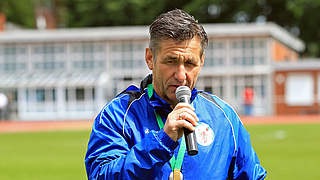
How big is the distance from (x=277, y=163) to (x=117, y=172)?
10.4 m

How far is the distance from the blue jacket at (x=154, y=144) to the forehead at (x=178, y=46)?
0.24 m

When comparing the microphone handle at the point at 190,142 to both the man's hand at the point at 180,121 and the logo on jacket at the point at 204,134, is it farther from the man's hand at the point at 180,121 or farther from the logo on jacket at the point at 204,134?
the logo on jacket at the point at 204,134

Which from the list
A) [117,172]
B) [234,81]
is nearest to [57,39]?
[234,81]

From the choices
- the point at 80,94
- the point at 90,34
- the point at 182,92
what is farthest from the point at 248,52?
the point at 182,92

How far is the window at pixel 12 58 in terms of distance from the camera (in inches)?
1671

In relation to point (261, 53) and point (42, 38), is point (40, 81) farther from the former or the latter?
point (261, 53)

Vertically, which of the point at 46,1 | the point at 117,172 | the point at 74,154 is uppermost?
the point at 46,1

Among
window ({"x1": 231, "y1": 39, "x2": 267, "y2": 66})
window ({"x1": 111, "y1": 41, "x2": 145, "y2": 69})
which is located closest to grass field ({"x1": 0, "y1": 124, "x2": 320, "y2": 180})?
window ({"x1": 231, "y1": 39, "x2": 267, "y2": 66})

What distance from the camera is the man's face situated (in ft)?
8.66

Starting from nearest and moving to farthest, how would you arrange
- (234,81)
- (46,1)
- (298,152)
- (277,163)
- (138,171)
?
(138,171) < (277,163) < (298,152) < (234,81) < (46,1)

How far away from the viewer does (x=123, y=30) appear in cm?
4147

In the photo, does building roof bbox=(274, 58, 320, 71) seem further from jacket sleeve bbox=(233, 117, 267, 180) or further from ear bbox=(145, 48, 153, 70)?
ear bbox=(145, 48, 153, 70)

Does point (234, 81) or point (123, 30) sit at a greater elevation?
point (123, 30)

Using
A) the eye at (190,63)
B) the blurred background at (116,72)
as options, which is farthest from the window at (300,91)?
the eye at (190,63)
